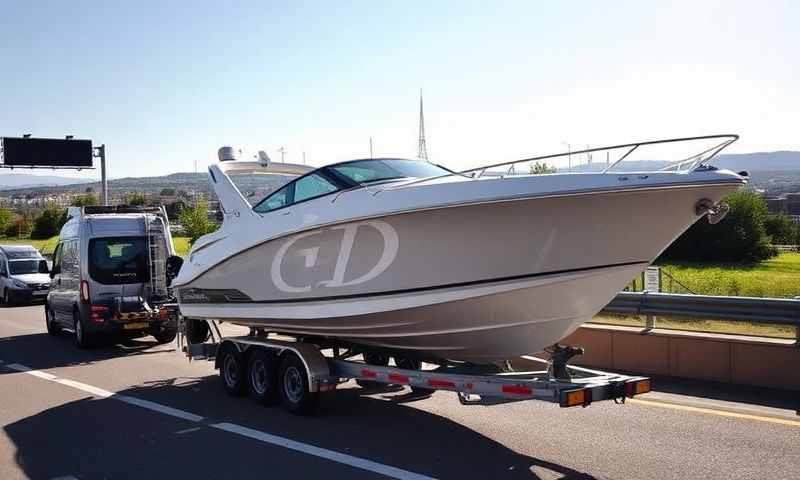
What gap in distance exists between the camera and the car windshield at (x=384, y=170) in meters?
7.68

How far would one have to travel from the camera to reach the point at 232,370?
9.35 meters

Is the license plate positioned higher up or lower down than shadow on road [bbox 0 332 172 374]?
higher up

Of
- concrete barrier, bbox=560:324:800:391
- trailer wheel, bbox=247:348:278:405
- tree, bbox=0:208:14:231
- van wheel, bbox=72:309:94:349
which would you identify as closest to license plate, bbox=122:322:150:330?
van wheel, bbox=72:309:94:349

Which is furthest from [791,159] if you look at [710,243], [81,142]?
[81,142]

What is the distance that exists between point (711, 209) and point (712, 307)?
10.6ft

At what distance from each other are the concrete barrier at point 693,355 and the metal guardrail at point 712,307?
24 cm

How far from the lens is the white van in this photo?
525 inches

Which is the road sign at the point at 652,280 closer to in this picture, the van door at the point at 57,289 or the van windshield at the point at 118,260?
the van windshield at the point at 118,260

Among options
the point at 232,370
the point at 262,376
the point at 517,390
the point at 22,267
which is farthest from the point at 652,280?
the point at 22,267

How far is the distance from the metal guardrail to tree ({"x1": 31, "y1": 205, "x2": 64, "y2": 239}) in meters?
71.4

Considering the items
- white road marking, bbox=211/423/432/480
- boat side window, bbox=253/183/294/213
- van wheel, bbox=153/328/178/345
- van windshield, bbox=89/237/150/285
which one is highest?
boat side window, bbox=253/183/294/213

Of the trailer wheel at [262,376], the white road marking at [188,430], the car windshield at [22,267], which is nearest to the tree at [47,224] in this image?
the car windshield at [22,267]

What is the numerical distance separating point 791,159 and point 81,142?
145695 mm

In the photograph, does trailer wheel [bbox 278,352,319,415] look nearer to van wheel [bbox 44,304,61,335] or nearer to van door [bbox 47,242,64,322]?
van door [bbox 47,242,64,322]
